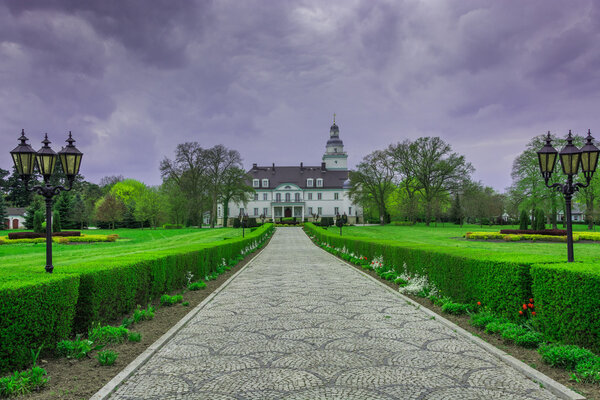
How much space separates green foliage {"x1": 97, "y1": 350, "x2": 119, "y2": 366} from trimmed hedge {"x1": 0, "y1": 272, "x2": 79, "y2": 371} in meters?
0.64

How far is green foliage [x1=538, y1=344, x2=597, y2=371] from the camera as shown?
4.19 m

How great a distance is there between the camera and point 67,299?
15.9ft

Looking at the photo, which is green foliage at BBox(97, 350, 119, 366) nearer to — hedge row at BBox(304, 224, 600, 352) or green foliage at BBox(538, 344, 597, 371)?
green foliage at BBox(538, 344, 597, 371)

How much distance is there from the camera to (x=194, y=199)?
1938 inches

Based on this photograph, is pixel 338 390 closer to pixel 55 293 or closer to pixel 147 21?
pixel 55 293

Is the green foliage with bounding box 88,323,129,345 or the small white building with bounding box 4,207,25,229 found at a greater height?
the small white building with bounding box 4,207,25,229

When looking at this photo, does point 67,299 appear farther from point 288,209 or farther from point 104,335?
point 288,209

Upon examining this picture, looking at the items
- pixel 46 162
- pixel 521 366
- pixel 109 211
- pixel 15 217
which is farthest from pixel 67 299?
pixel 15 217

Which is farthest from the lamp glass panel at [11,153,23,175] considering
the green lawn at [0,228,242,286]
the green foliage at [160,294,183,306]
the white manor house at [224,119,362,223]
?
the white manor house at [224,119,362,223]

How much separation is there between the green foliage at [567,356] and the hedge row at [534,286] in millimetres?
204

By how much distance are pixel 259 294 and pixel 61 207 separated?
43795 mm

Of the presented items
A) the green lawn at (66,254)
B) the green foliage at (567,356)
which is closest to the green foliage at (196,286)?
the green lawn at (66,254)

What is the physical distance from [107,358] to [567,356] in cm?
525

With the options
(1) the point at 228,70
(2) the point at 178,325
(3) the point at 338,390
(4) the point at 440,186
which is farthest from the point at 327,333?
(4) the point at 440,186
